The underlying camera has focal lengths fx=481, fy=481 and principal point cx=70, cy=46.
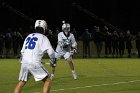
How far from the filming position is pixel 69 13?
42.7 metres

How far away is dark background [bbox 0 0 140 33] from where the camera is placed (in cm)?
4197

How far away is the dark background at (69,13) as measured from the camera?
42.0 meters

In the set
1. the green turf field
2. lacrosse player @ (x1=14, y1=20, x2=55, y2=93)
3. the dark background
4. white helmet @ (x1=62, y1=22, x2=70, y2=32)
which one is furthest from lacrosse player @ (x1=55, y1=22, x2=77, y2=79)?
the dark background

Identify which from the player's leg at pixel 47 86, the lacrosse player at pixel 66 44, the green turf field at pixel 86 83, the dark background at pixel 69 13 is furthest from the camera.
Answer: the dark background at pixel 69 13

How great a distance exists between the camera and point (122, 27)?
42906 mm

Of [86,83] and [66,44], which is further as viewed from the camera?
[66,44]

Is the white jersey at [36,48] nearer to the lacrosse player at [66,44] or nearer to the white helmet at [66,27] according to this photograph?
the lacrosse player at [66,44]

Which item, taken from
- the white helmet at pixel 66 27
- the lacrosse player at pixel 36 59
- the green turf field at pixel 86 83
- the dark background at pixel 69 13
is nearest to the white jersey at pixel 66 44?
the white helmet at pixel 66 27

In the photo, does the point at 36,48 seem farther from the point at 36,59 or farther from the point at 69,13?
the point at 69,13

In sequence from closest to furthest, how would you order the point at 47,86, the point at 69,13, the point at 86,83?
the point at 47,86 → the point at 86,83 → the point at 69,13

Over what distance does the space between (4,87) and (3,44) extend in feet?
57.8

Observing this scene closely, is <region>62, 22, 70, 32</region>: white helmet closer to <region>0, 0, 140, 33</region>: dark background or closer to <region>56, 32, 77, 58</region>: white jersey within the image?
<region>56, 32, 77, 58</region>: white jersey

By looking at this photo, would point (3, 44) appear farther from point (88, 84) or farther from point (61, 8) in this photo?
point (88, 84)

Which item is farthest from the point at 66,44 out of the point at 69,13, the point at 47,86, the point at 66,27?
the point at 69,13
